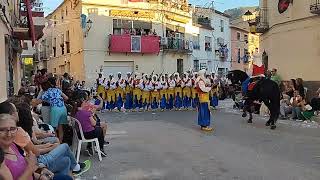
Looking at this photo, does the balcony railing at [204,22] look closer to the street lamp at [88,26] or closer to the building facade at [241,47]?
the building facade at [241,47]

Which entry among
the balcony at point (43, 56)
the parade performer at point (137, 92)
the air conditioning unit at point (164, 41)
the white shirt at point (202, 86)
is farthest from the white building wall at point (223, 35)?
the white shirt at point (202, 86)

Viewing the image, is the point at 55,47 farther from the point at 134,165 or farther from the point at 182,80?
the point at 134,165

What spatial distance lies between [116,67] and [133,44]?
86.6 inches

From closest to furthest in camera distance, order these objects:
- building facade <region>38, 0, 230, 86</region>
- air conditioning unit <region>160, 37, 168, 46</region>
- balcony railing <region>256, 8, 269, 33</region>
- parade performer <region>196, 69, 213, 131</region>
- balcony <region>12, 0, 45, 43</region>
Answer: parade performer <region>196, 69, 213, 131</region>
balcony <region>12, 0, 45, 43</region>
balcony railing <region>256, 8, 269, 33</region>
building facade <region>38, 0, 230, 86</region>
air conditioning unit <region>160, 37, 168, 46</region>

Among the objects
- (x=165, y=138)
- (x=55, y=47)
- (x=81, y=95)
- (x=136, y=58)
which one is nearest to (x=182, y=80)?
(x=165, y=138)

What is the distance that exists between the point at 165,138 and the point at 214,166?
12.3 ft

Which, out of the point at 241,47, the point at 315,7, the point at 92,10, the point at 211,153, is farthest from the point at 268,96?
the point at 241,47

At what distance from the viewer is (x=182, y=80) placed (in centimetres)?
2206

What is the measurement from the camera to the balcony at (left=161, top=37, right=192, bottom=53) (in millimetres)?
38688

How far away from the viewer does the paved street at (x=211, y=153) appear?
783 cm

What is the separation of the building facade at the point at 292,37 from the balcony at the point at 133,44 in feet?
42.8

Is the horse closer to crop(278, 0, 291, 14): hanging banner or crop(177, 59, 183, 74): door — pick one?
crop(278, 0, 291, 14): hanging banner

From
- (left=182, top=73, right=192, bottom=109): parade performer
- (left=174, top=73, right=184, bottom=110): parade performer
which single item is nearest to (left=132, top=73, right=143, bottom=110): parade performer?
(left=174, top=73, right=184, bottom=110): parade performer

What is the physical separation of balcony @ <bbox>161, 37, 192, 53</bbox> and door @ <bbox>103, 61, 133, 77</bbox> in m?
3.46
